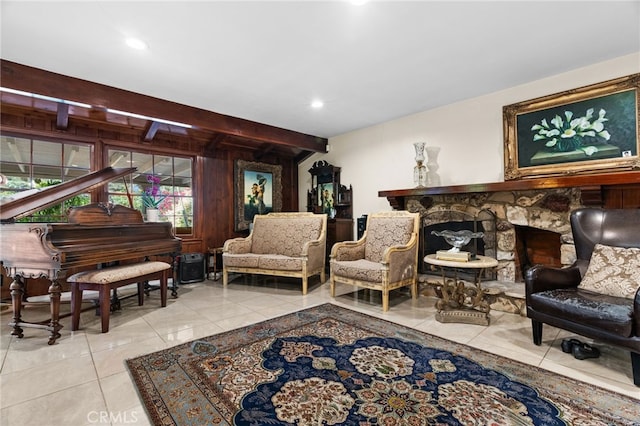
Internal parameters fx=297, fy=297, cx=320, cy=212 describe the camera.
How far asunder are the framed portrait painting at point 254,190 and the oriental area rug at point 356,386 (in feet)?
10.8

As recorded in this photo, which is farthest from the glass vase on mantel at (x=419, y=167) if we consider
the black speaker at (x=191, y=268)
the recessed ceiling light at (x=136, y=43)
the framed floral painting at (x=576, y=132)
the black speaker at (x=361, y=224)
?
the black speaker at (x=191, y=268)

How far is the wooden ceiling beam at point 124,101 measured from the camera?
2.82m

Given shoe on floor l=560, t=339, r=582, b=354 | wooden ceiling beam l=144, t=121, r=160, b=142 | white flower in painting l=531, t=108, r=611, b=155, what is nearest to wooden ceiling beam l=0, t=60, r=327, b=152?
wooden ceiling beam l=144, t=121, r=160, b=142

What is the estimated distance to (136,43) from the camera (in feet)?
8.16

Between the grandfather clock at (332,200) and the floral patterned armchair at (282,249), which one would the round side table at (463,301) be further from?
the grandfather clock at (332,200)

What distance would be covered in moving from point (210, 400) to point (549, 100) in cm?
409

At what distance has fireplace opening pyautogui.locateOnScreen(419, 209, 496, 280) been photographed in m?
3.64

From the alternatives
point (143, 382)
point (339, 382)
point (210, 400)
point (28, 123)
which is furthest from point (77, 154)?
point (339, 382)

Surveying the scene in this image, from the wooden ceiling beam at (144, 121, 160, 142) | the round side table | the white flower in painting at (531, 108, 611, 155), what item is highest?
the wooden ceiling beam at (144, 121, 160, 142)

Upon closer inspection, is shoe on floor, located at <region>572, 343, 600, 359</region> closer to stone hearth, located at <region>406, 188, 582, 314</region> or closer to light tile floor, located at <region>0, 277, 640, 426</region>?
light tile floor, located at <region>0, 277, 640, 426</region>

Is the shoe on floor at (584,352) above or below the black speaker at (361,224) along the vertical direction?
below

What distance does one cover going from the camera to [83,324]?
2.78 metres

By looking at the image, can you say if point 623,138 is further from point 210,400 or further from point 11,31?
point 11,31

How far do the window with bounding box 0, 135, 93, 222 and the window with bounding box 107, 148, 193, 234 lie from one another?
1.21 feet
